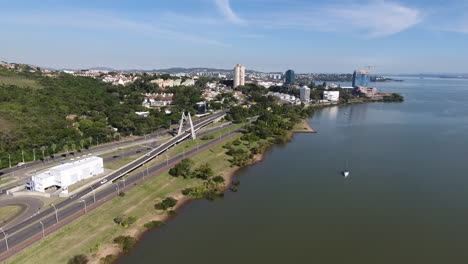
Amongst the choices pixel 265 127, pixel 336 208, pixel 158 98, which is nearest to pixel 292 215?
pixel 336 208

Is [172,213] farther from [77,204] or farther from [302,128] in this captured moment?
[302,128]

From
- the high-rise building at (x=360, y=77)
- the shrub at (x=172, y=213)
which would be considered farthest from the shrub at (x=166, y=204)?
the high-rise building at (x=360, y=77)

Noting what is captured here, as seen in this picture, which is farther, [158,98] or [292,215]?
[158,98]

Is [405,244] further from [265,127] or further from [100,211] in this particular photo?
[265,127]

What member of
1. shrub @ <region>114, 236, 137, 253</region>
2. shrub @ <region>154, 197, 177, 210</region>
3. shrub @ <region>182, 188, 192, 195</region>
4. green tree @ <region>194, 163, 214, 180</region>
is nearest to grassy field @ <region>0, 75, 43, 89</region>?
green tree @ <region>194, 163, 214, 180</region>

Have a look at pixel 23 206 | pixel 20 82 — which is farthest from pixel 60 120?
pixel 20 82
